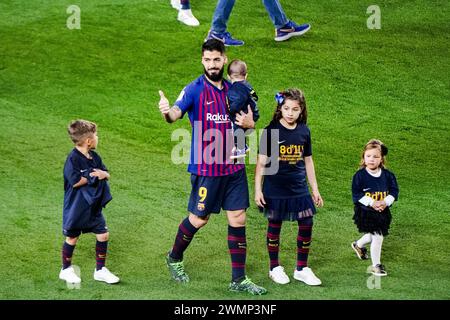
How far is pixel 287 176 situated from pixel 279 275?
0.70 metres

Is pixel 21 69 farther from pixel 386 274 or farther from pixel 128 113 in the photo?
pixel 386 274

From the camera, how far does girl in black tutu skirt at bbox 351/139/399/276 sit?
6824 millimetres

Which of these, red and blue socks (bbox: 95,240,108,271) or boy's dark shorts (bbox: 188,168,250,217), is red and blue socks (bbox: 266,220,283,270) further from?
red and blue socks (bbox: 95,240,108,271)

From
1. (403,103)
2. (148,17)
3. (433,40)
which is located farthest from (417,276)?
(148,17)

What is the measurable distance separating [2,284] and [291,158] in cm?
216

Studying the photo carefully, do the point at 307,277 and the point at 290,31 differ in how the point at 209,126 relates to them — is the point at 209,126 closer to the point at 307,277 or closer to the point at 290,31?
the point at 307,277

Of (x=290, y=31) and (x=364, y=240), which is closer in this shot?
(x=364, y=240)

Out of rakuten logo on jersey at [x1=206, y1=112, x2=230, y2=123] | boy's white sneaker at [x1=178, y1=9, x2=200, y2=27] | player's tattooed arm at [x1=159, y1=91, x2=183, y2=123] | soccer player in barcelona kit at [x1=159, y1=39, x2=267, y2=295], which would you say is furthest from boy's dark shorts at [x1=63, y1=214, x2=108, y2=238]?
boy's white sneaker at [x1=178, y1=9, x2=200, y2=27]

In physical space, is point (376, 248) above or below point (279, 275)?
above

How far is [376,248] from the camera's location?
683cm

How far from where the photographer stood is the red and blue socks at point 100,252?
21.6 feet

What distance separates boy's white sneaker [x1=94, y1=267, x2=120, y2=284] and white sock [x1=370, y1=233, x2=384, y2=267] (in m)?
1.83

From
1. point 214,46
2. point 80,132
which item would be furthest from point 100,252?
point 214,46

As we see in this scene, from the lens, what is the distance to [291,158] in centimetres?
659
